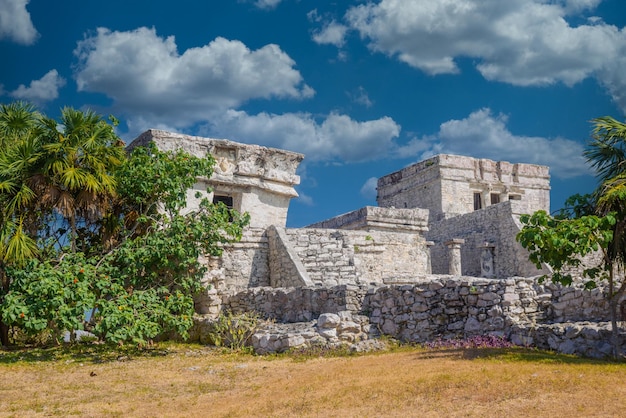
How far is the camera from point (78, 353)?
11.9 metres

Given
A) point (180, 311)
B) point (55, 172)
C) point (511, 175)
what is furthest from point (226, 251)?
point (511, 175)

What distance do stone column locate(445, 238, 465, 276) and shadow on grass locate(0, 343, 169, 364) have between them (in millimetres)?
10459

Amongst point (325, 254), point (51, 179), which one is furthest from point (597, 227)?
point (51, 179)

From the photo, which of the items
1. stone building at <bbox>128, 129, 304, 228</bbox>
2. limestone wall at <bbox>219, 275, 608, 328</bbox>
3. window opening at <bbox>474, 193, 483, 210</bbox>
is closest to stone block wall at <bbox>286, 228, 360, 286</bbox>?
stone building at <bbox>128, 129, 304, 228</bbox>

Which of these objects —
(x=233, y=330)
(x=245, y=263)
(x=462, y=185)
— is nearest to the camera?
(x=233, y=330)

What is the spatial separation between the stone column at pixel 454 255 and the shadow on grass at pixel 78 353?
412 inches

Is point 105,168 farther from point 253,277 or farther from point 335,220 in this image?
point 335,220

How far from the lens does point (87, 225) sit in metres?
13.2

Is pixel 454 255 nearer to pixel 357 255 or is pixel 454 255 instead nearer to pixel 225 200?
pixel 357 255

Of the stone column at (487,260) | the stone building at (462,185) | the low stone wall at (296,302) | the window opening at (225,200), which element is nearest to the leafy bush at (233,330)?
the low stone wall at (296,302)

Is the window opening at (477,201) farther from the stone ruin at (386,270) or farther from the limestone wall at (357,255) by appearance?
the limestone wall at (357,255)

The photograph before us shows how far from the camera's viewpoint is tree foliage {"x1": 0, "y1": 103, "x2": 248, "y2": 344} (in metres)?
10.9

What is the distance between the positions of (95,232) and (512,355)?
882 cm

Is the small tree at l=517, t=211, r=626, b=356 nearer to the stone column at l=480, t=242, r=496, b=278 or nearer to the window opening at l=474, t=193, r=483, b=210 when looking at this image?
the stone column at l=480, t=242, r=496, b=278
